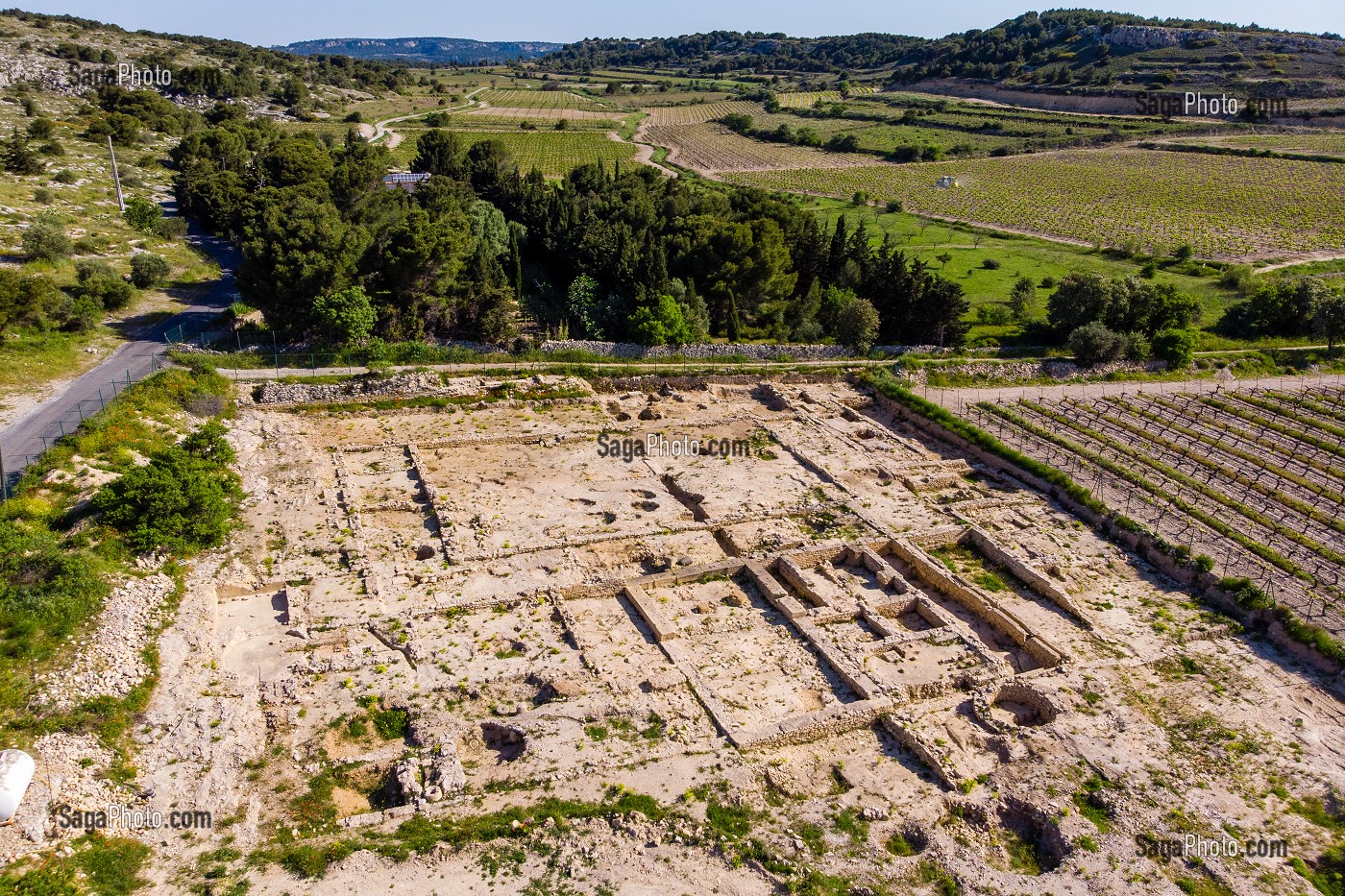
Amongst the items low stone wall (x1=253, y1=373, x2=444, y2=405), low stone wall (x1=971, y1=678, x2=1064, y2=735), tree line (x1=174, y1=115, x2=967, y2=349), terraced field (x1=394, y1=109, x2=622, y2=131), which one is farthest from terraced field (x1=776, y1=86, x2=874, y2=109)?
low stone wall (x1=971, y1=678, x2=1064, y2=735)

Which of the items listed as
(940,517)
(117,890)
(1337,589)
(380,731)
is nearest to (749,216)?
(940,517)

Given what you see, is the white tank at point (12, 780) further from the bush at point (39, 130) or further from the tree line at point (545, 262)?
the bush at point (39, 130)

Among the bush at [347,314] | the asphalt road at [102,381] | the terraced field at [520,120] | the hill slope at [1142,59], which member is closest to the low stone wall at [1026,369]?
the bush at [347,314]

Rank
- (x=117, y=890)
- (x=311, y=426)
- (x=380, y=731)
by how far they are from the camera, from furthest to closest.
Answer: (x=311, y=426)
(x=380, y=731)
(x=117, y=890)

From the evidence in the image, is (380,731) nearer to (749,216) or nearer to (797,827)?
(797,827)

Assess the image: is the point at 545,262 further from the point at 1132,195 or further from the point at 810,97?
the point at 810,97

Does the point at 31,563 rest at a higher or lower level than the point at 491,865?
higher

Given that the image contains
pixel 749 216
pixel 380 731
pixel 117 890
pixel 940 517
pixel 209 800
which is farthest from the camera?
pixel 749 216

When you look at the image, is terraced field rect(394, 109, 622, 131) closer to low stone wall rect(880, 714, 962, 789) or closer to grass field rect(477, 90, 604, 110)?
grass field rect(477, 90, 604, 110)
